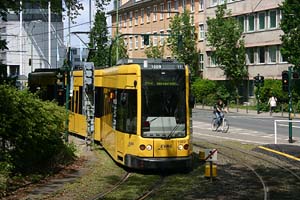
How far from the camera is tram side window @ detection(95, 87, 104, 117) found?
23.3 meters

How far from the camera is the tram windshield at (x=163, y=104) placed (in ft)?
55.1

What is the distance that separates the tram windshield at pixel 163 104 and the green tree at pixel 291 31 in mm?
35377

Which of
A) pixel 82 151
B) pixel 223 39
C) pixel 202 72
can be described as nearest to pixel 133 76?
pixel 82 151

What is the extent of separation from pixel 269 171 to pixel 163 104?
3.67m

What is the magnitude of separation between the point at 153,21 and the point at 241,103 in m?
25.8

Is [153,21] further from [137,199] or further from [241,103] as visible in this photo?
[137,199]

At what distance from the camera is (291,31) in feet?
170

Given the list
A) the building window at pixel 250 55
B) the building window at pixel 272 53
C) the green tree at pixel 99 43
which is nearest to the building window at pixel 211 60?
the building window at pixel 250 55

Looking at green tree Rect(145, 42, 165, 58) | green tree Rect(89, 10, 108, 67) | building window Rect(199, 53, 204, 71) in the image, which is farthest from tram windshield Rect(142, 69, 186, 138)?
building window Rect(199, 53, 204, 71)

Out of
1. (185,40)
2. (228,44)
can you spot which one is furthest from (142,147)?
(185,40)

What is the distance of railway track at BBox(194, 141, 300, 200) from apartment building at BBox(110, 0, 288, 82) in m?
34.2

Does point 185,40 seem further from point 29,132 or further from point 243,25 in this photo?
point 29,132

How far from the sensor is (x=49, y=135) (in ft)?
55.7

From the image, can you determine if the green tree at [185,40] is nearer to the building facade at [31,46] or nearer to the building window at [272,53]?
the building window at [272,53]
